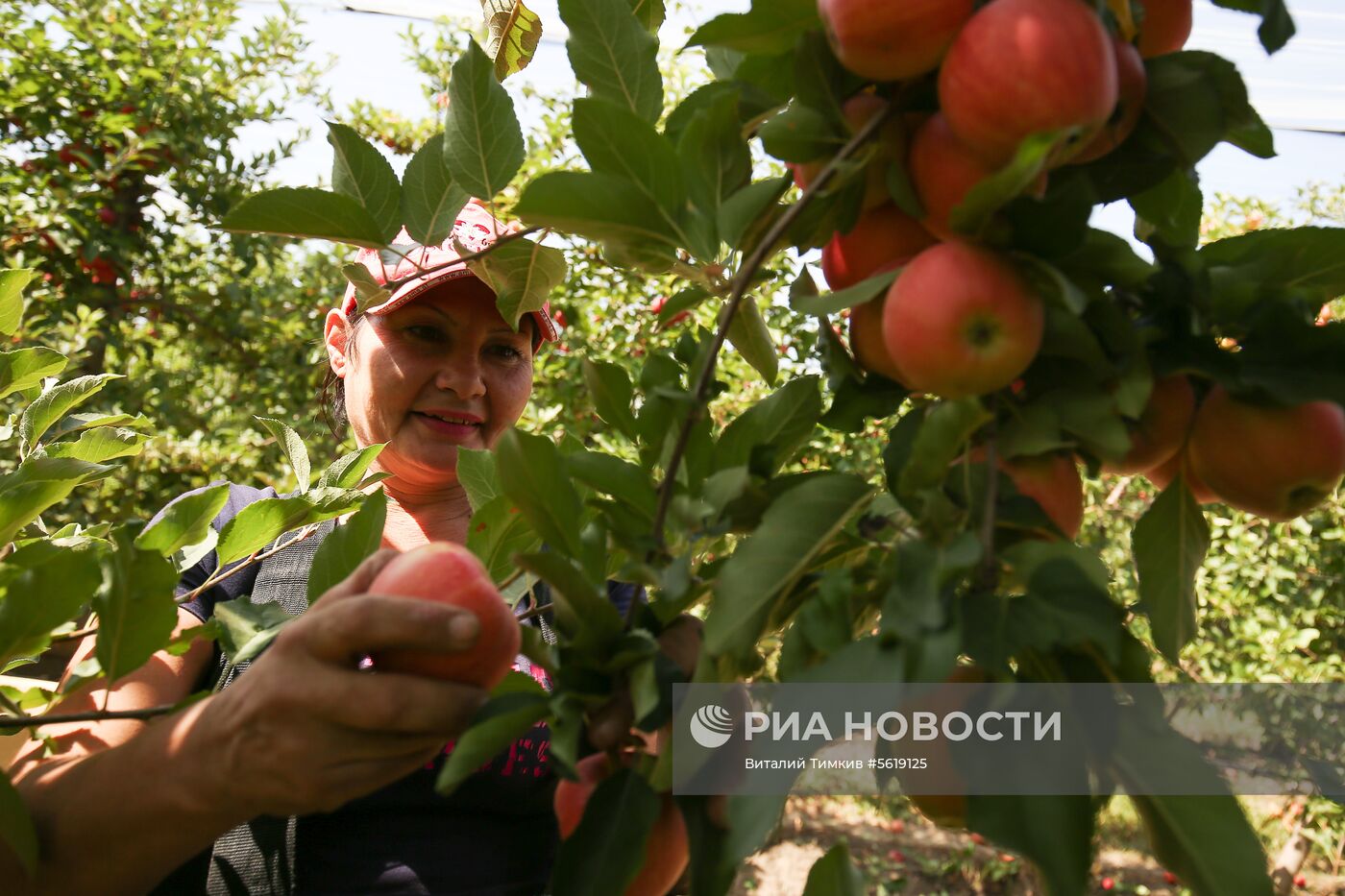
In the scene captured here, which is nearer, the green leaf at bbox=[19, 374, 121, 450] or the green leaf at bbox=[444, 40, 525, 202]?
the green leaf at bbox=[444, 40, 525, 202]

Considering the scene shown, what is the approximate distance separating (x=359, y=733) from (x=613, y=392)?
262mm

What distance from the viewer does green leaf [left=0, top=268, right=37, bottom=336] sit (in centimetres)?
104

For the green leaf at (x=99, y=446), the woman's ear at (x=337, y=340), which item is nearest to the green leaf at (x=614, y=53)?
the green leaf at (x=99, y=446)

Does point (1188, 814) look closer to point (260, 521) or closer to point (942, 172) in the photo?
point (942, 172)

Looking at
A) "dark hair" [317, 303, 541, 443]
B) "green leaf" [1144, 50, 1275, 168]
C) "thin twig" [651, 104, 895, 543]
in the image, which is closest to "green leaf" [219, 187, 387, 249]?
"thin twig" [651, 104, 895, 543]

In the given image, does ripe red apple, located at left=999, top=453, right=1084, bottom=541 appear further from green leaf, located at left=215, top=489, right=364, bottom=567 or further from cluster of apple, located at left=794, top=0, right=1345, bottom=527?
green leaf, located at left=215, top=489, right=364, bottom=567

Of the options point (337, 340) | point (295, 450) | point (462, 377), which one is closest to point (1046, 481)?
point (295, 450)

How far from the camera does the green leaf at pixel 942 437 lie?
1.58 feet

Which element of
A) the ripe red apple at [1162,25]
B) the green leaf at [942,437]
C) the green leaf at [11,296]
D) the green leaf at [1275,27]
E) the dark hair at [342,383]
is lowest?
the green leaf at [942,437]

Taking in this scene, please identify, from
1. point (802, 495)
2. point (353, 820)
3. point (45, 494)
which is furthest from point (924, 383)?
point (353, 820)

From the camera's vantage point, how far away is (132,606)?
68cm

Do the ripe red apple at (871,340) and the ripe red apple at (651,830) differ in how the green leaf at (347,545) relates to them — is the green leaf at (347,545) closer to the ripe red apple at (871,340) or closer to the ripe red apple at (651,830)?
the ripe red apple at (651,830)
